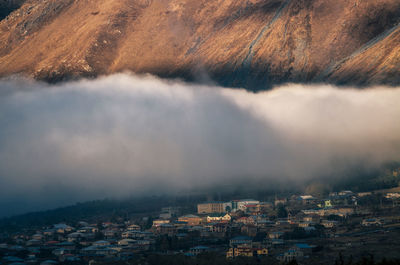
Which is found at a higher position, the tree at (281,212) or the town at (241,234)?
the tree at (281,212)

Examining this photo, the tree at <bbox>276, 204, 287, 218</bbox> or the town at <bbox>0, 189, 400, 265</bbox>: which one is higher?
the tree at <bbox>276, 204, 287, 218</bbox>

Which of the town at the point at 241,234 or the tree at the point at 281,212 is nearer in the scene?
the town at the point at 241,234

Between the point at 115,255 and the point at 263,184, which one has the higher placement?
the point at 263,184

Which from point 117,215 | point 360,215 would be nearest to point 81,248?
point 117,215

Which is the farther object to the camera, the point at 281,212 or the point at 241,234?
the point at 281,212

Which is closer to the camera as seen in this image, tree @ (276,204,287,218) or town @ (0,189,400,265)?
town @ (0,189,400,265)

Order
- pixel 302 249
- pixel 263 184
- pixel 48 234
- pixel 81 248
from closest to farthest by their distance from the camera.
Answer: pixel 302 249, pixel 81 248, pixel 48 234, pixel 263 184

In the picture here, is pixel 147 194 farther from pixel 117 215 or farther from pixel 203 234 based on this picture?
pixel 203 234

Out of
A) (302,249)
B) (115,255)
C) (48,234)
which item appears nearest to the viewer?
(302,249)
